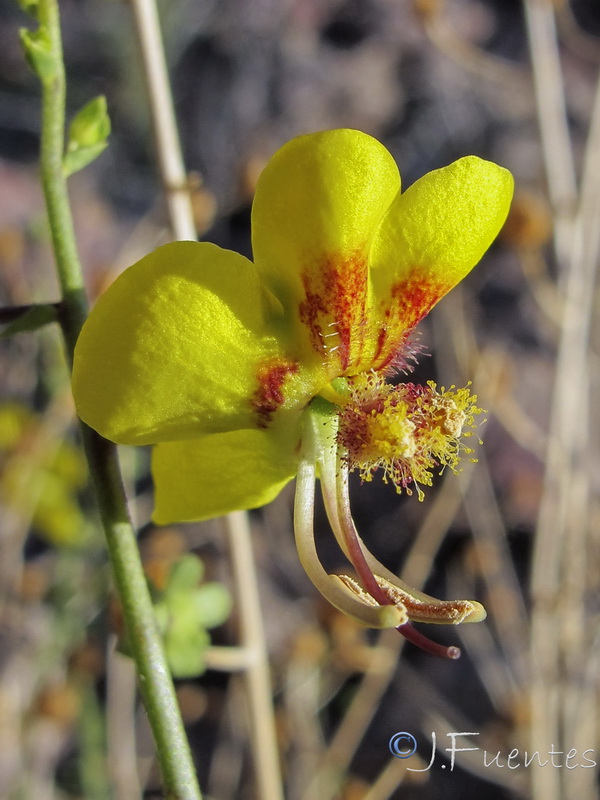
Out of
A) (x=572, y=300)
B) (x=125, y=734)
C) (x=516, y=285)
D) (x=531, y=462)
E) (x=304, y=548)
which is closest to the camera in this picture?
(x=304, y=548)

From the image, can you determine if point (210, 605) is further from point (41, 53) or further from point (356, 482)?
point (356, 482)

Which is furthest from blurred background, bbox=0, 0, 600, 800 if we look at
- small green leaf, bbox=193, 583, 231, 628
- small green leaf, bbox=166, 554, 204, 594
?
small green leaf, bbox=166, 554, 204, 594

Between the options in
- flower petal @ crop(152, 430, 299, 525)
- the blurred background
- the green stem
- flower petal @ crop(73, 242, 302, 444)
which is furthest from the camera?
the blurred background

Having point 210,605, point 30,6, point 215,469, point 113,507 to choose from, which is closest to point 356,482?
point 210,605

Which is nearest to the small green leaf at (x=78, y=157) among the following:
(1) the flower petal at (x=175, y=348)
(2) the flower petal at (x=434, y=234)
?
(1) the flower petal at (x=175, y=348)

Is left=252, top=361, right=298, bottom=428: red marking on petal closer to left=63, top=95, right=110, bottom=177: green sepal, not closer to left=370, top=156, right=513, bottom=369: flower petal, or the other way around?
left=370, top=156, right=513, bottom=369: flower petal

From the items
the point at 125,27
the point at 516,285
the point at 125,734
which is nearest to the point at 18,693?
the point at 125,734

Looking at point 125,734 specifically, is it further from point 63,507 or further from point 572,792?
point 572,792
